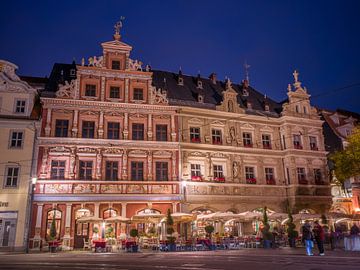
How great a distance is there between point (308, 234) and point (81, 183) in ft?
56.1

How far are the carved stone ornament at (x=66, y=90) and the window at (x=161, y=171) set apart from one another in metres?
9.23

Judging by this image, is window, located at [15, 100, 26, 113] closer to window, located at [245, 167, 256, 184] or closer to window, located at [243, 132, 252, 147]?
window, located at [243, 132, 252, 147]

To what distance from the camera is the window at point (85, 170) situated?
28.6 metres

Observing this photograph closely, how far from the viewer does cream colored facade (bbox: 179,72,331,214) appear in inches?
1255

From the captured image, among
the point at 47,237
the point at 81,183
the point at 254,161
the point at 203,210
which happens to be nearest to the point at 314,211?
the point at 254,161

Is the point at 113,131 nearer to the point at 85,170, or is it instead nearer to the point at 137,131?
the point at 137,131

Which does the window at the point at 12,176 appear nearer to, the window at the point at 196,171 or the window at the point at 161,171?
the window at the point at 161,171

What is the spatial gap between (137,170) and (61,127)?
7072 millimetres

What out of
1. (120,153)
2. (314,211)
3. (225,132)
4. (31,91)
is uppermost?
(31,91)

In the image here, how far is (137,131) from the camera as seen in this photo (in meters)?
30.9

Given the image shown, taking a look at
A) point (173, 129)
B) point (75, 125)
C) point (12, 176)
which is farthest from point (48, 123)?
point (173, 129)

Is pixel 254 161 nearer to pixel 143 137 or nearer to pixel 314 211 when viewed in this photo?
pixel 314 211

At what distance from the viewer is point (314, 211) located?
116 feet

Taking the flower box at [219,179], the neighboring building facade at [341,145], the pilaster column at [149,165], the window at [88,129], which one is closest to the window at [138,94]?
the window at [88,129]
